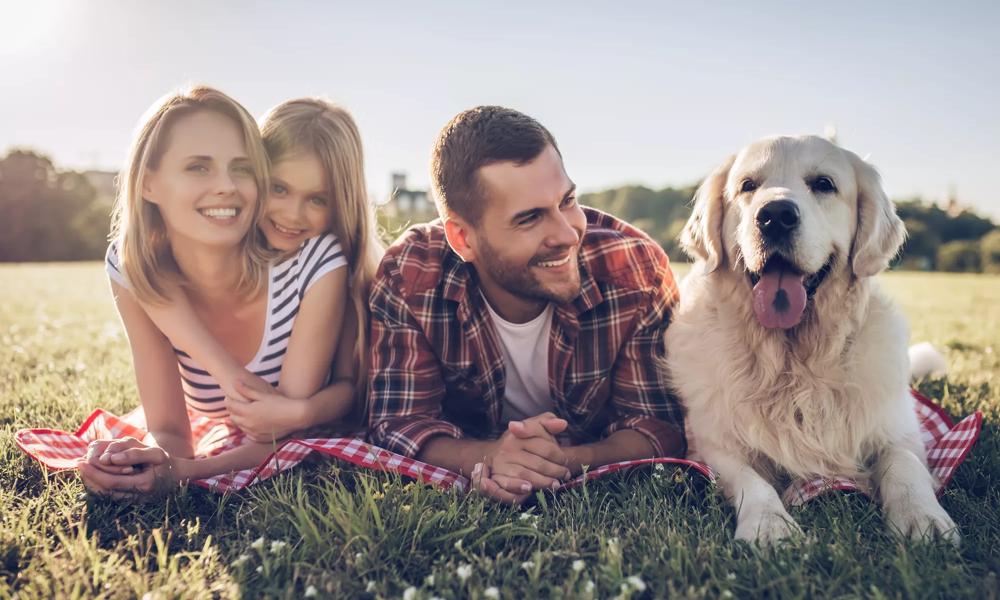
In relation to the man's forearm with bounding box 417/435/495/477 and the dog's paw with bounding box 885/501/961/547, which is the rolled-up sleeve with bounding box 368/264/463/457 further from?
the dog's paw with bounding box 885/501/961/547

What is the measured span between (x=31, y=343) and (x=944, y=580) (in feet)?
19.7

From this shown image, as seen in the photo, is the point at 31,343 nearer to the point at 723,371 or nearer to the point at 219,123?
the point at 219,123

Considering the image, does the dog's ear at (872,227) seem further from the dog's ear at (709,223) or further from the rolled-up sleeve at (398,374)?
the rolled-up sleeve at (398,374)

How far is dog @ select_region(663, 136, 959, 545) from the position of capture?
2441 millimetres

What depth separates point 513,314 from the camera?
3014 mm

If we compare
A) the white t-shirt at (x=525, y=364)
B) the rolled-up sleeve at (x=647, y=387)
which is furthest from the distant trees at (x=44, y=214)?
the rolled-up sleeve at (x=647, y=387)

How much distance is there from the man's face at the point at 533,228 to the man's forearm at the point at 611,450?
59 centimetres

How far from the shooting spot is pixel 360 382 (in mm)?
3162

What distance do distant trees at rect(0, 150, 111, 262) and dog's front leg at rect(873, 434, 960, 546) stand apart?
2857cm

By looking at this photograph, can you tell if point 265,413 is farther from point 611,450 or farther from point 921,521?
point 921,521

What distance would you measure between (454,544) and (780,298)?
1470 millimetres

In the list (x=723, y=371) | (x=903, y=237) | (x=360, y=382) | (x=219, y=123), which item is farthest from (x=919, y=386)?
(x=219, y=123)

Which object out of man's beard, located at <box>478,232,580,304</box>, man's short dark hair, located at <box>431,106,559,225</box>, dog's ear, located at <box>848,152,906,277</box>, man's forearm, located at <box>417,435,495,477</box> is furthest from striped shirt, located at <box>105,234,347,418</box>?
dog's ear, located at <box>848,152,906,277</box>

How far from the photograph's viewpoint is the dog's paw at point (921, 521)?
195 cm
